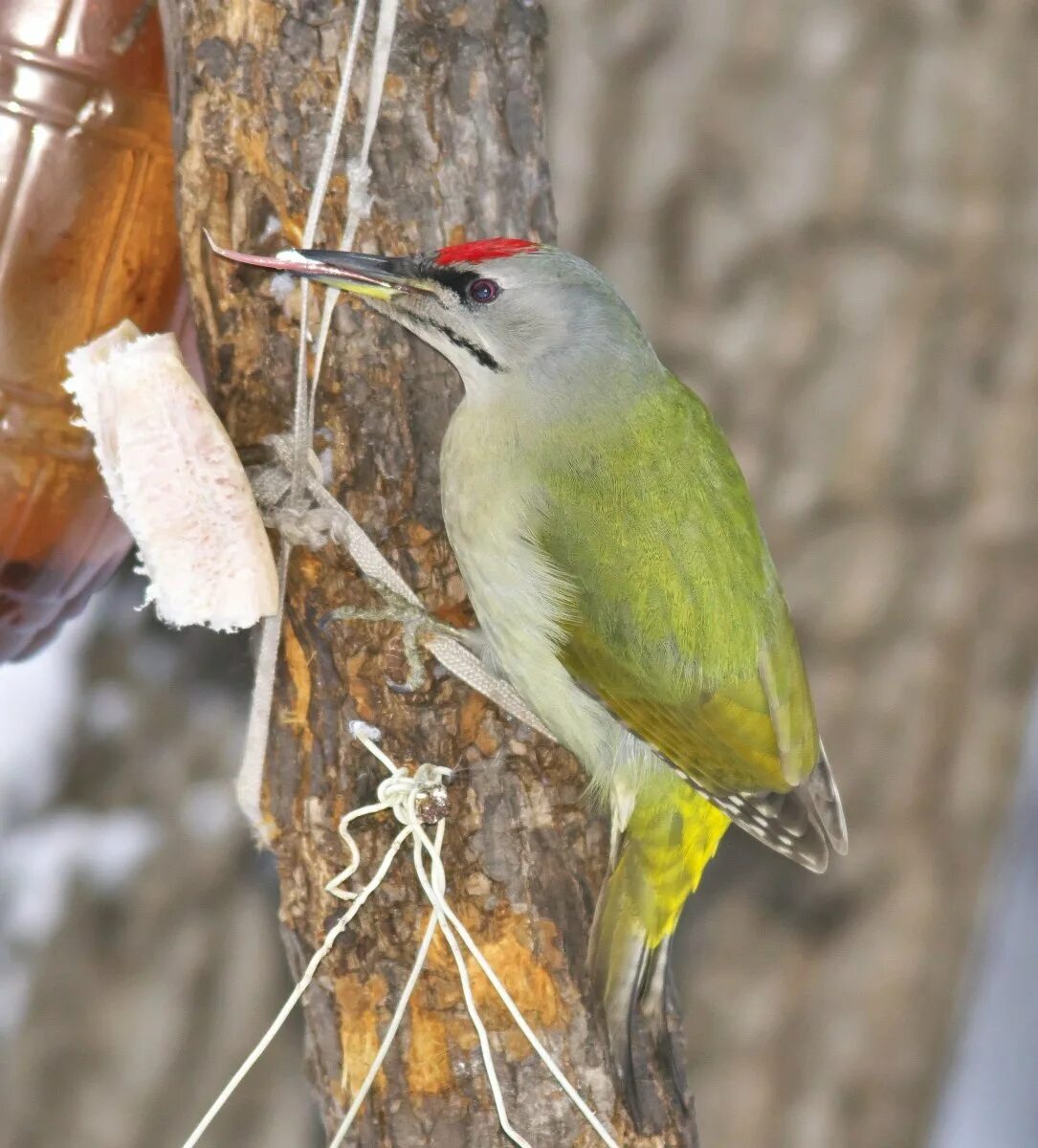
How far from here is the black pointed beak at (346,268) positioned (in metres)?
1.92

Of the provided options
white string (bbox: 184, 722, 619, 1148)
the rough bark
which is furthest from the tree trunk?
the rough bark

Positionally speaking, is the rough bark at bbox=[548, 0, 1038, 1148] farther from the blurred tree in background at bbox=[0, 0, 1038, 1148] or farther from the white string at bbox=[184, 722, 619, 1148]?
the white string at bbox=[184, 722, 619, 1148]

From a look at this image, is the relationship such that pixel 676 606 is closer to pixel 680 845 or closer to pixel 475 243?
pixel 680 845

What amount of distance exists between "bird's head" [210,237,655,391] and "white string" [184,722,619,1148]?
611 millimetres

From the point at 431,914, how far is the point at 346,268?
0.90 metres

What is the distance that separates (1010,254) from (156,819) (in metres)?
2.40

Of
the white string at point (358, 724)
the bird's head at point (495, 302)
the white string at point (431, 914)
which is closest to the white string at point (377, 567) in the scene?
the white string at point (358, 724)

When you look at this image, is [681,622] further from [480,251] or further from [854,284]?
[854,284]

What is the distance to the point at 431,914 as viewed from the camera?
6.53 feet

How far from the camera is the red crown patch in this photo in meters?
2.03

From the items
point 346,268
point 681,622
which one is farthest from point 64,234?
point 681,622

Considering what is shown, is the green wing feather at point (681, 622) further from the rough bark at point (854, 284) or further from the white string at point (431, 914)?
the rough bark at point (854, 284)

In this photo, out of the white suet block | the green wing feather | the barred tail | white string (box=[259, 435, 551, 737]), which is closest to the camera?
the white suet block

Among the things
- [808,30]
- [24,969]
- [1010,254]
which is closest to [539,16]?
[808,30]
